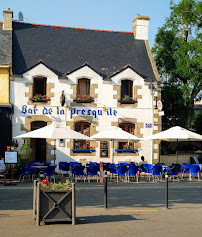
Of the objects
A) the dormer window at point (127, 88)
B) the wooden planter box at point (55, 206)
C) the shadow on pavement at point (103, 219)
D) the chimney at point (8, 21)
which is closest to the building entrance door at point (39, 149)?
the dormer window at point (127, 88)

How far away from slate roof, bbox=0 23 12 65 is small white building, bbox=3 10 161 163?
32 centimetres

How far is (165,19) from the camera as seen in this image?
2617 centimetres

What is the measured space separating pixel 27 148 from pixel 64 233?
11121 millimetres

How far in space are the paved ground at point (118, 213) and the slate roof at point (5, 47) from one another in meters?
7.95

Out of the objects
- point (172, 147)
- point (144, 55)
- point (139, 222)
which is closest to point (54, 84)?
point (144, 55)

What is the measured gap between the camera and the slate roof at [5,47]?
2008 cm

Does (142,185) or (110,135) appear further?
(110,135)

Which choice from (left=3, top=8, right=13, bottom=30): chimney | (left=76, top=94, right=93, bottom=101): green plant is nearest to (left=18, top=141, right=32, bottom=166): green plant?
(left=76, top=94, right=93, bottom=101): green plant

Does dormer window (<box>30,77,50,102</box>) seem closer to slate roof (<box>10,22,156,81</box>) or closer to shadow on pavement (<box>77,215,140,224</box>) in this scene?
slate roof (<box>10,22,156,81</box>)

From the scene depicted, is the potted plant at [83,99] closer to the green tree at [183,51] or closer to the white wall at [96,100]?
the white wall at [96,100]

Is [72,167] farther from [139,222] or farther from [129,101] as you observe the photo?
[139,222]

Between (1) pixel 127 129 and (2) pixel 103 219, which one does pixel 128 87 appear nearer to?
(1) pixel 127 129

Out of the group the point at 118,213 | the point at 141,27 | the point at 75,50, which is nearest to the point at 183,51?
the point at 141,27

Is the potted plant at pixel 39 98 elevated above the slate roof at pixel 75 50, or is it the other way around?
the slate roof at pixel 75 50
